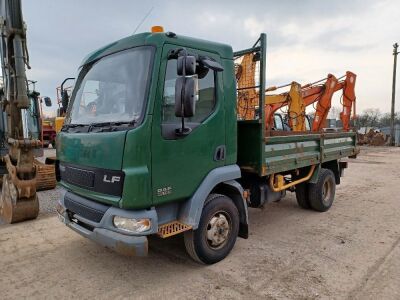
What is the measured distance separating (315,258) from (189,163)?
2009 millimetres

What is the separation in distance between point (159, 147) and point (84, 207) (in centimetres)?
109

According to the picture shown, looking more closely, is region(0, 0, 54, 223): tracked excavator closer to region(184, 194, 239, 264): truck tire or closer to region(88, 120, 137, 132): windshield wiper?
region(88, 120, 137, 132): windshield wiper

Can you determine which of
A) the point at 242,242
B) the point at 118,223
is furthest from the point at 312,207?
the point at 118,223

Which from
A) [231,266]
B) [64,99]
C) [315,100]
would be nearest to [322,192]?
[231,266]

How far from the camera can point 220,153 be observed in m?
3.65

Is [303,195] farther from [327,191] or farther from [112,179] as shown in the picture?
[112,179]

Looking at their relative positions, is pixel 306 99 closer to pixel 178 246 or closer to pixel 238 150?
pixel 238 150

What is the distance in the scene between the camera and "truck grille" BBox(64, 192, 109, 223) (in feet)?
10.3

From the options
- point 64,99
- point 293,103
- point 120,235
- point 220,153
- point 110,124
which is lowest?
point 120,235

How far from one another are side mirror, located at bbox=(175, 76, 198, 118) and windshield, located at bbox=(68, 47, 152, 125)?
35cm

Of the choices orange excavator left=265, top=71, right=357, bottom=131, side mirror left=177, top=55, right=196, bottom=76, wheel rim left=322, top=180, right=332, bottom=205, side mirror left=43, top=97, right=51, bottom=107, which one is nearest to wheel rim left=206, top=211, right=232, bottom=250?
side mirror left=177, top=55, right=196, bottom=76

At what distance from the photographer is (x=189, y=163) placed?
10.8 ft

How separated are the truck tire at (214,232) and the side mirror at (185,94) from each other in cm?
121

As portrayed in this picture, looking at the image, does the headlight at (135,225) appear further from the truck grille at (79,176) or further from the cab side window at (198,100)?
the cab side window at (198,100)
